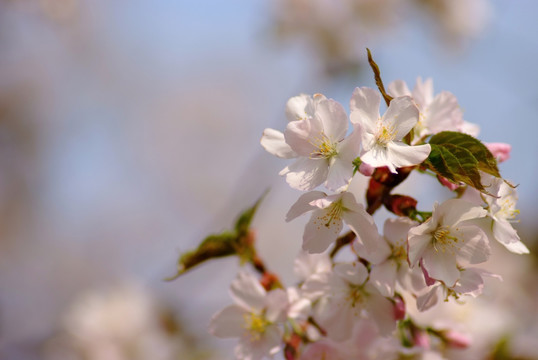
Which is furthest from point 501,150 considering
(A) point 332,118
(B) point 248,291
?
(B) point 248,291

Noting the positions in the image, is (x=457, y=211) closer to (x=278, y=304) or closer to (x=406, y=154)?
(x=406, y=154)

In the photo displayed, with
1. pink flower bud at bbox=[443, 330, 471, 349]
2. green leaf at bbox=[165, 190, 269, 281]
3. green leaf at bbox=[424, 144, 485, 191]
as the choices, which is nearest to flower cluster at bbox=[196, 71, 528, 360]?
green leaf at bbox=[424, 144, 485, 191]

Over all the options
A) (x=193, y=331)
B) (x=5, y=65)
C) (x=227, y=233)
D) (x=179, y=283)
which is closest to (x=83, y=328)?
(x=193, y=331)

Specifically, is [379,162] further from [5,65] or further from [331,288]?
[5,65]

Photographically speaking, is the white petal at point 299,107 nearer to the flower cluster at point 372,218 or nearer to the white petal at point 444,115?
the flower cluster at point 372,218

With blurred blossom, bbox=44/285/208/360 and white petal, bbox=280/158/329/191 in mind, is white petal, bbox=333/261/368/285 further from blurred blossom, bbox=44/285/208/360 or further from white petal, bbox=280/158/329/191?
blurred blossom, bbox=44/285/208/360

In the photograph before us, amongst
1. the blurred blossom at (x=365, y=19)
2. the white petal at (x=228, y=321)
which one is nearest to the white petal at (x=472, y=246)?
the white petal at (x=228, y=321)
